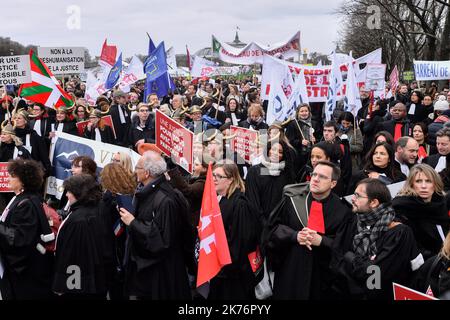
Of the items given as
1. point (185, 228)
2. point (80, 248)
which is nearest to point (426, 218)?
point (185, 228)

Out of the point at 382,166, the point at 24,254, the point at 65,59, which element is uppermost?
the point at 65,59

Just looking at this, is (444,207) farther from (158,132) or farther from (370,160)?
(158,132)

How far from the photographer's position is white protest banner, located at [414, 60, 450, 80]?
1630cm

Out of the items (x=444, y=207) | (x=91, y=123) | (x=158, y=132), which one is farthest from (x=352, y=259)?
(x=91, y=123)

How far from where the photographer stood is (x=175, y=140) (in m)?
6.17

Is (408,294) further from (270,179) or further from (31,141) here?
(31,141)

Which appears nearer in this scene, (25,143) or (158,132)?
(158,132)

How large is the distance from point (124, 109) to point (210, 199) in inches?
315

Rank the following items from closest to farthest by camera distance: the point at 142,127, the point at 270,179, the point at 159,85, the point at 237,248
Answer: the point at 237,248 → the point at 270,179 → the point at 142,127 → the point at 159,85

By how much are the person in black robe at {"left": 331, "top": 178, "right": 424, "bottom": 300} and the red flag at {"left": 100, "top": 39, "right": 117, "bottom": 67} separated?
1301 centimetres

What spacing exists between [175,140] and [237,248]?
1.91 metres

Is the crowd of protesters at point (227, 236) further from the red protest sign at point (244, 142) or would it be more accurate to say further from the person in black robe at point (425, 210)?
the red protest sign at point (244, 142)

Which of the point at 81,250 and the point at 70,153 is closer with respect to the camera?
the point at 81,250

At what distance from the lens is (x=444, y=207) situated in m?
4.65
